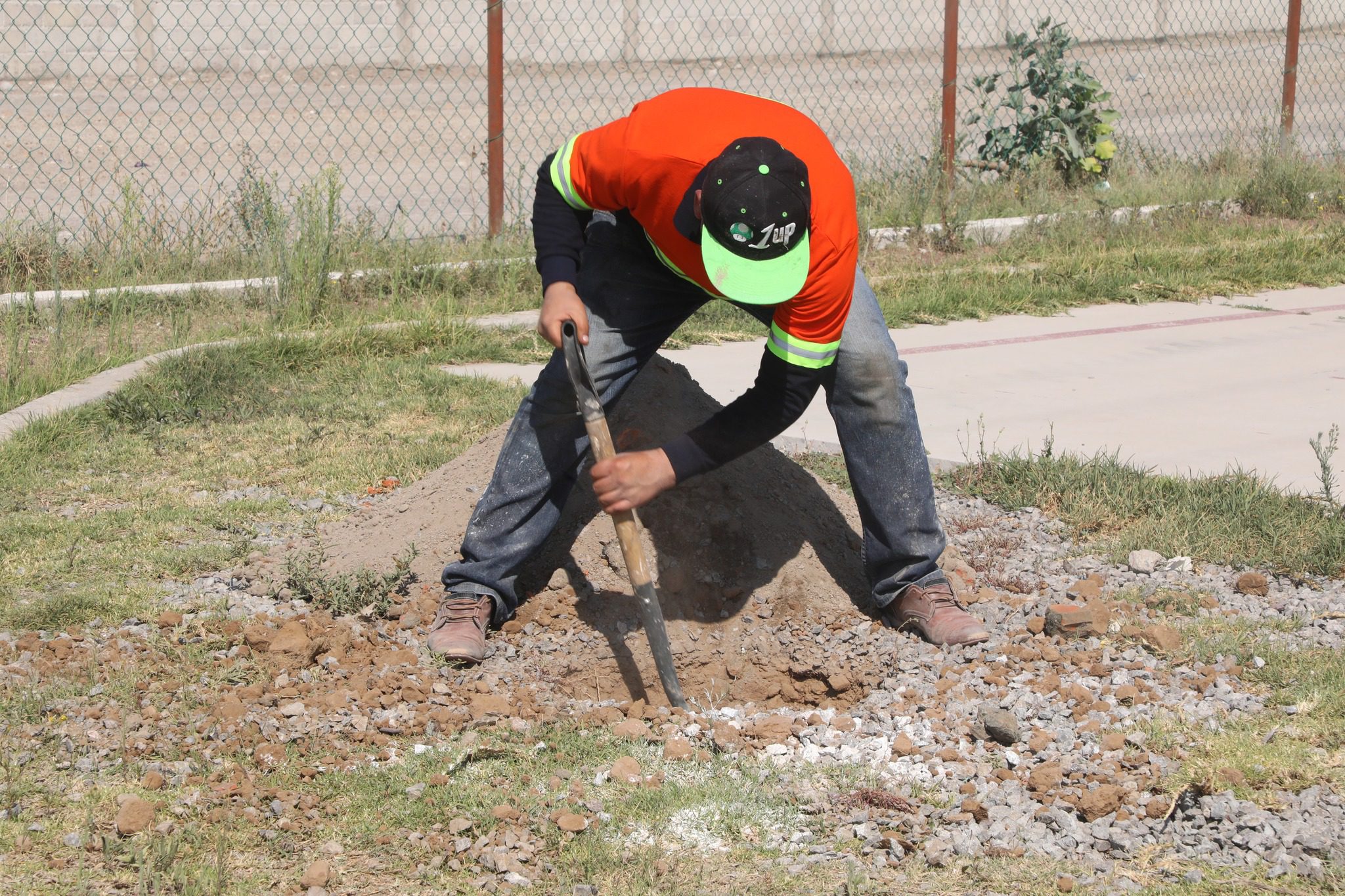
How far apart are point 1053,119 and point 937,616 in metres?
6.75

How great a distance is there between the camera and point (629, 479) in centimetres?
317

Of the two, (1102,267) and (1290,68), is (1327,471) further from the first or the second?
(1290,68)

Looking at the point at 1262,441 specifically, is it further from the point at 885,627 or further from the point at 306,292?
the point at 306,292

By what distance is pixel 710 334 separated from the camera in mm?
6980

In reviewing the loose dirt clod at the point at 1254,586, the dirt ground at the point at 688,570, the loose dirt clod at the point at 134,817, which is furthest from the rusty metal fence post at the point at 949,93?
the loose dirt clod at the point at 134,817

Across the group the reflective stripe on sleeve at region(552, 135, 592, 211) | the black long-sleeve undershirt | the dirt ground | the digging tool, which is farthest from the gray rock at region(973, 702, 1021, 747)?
the reflective stripe on sleeve at region(552, 135, 592, 211)

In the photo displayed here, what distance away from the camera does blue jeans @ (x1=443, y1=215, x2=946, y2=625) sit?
11.6ft

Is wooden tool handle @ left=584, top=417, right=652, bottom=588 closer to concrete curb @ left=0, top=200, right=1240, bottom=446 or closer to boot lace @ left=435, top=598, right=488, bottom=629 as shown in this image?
boot lace @ left=435, top=598, right=488, bottom=629

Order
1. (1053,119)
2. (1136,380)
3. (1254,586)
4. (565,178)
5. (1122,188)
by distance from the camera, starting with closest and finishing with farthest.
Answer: (565,178)
(1254,586)
(1136,380)
(1053,119)
(1122,188)

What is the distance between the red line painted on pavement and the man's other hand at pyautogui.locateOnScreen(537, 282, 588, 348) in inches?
143

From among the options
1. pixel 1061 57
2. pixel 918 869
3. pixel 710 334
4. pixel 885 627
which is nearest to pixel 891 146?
pixel 1061 57

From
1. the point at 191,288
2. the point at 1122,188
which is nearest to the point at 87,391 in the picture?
the point at 191,288

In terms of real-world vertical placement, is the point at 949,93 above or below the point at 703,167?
above

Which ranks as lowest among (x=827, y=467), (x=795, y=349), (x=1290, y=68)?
(x=827, y=467)
